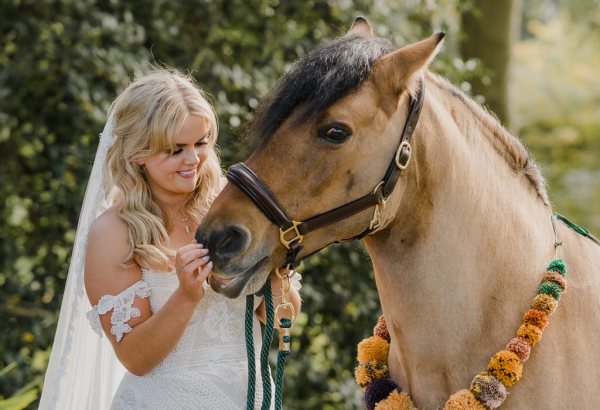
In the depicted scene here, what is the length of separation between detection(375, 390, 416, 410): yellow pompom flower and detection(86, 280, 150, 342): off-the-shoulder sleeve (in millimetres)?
869

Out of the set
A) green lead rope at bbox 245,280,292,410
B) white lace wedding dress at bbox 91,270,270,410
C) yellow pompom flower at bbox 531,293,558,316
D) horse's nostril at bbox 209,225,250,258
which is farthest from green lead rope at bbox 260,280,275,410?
yellow pompom flower at bbox 531,293,558,316

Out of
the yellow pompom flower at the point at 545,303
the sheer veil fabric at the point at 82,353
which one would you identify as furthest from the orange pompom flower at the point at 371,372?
the sheer veil fabric at the point at 82,353

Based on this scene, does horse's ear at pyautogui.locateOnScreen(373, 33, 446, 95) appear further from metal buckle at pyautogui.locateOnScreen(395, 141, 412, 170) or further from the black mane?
metal buckle at pyautogui.locateOnScreen(395, 141, 412, 170)

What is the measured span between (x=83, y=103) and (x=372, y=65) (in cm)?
277

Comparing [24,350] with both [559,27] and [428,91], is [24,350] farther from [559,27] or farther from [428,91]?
[559,27]

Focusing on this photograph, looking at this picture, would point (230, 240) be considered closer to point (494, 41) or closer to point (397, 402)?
point (397, 402)

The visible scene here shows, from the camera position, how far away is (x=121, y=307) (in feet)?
8.54

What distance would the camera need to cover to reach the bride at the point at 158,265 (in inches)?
103

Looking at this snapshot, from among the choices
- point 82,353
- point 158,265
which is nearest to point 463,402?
point 158,265

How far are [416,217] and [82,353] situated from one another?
1.51m

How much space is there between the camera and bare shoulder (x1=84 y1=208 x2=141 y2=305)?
2650mm

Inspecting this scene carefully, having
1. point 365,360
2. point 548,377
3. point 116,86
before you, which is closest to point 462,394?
point 548,377

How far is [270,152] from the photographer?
2.28 metres

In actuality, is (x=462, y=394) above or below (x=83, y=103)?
above
